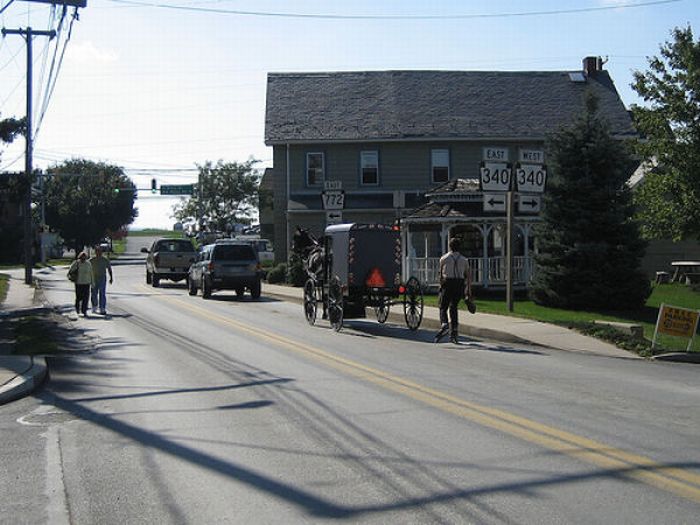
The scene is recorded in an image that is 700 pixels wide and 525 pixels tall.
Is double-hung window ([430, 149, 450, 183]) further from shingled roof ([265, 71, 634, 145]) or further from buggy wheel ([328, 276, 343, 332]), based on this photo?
buggy wheel ([328, 276, 343, 332])

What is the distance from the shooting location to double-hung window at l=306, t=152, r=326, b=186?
39.3 metres

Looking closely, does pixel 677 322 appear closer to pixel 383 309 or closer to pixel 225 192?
pixel 383 309

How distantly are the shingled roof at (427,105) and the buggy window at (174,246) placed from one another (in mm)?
5747

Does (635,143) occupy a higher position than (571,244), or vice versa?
(635,143)

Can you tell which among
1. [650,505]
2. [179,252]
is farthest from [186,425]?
[179,252]

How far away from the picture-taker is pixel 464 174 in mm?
38781

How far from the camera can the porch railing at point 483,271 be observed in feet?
91.9

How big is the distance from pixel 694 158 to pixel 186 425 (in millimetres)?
16167

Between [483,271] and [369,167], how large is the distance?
12597mm

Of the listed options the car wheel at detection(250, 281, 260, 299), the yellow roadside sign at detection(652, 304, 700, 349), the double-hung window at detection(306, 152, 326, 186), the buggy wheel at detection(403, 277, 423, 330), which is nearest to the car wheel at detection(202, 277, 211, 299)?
the car wheel at detection(250, 281, 260, 299)

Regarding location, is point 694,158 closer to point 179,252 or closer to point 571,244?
point 571,244

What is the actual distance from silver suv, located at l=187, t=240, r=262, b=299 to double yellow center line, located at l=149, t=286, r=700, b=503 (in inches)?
636

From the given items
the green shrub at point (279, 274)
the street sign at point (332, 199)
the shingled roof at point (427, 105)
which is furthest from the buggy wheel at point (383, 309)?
the shingled roof at point (427, 105)

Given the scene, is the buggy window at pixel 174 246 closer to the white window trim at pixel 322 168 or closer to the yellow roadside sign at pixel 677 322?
the white window trim at pixel 322 168
